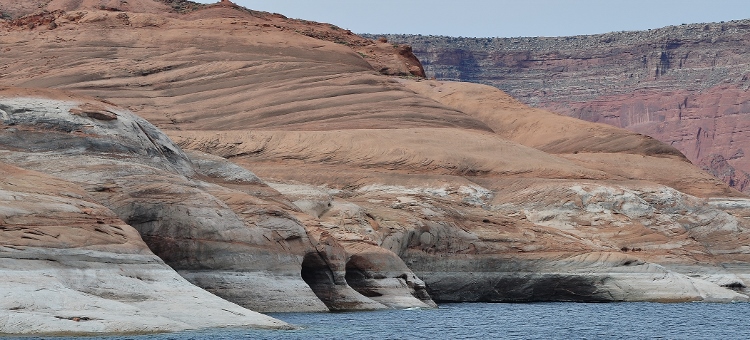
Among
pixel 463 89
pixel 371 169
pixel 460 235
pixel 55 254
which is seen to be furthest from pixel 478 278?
pixel 463 89

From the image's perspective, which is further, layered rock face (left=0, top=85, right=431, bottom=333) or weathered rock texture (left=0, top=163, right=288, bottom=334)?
layered rock face (left=0, top=85, right=431, bottom=333)

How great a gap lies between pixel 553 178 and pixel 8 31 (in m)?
43.6

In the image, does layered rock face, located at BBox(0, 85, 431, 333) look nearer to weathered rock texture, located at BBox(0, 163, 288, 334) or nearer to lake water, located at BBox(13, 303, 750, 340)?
weathered rock texture, located at BBox(0, 163, 288, 334)

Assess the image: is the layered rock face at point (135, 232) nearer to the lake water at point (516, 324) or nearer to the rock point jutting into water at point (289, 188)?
the rock point jutting into water at point (289, 188)

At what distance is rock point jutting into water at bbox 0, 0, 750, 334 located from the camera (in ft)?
136

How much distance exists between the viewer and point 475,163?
88125 mm

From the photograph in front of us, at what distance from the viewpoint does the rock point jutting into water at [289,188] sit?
1635 inches

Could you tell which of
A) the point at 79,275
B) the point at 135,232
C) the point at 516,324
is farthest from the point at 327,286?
the point at 79,275

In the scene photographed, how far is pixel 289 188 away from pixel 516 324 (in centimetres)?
2089

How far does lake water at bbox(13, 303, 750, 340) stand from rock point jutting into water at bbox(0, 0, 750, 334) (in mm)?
1457

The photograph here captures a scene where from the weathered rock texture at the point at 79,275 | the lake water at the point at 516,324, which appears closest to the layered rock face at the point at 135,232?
the weathered rock texture at the point at 79,275

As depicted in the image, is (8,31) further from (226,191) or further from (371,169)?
(226,191)

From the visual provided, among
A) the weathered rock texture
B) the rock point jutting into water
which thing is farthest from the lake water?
the rock point jutting into water

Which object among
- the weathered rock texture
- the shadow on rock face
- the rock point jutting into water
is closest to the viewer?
the weathered rock texture
